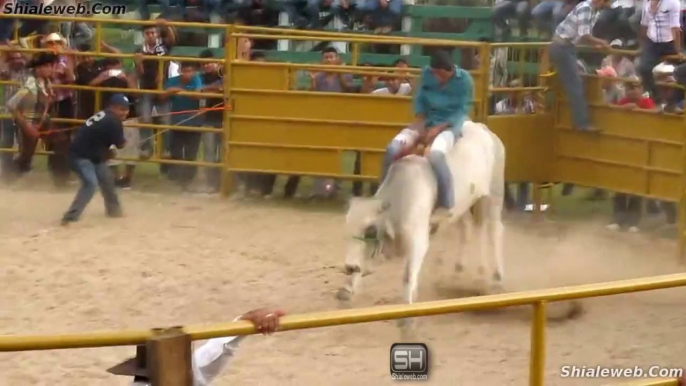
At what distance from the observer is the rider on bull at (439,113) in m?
7.76

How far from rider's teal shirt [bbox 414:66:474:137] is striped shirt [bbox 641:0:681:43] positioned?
331 cm

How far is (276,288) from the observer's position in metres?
8.16

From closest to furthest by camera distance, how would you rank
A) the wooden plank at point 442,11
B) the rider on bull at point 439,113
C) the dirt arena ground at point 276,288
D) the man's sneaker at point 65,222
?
the dirt arena ground at point 276,288 → the rider on bull at point 439,113 → the man's sneaker at point 65,222 → the wooden plank at point 442,11

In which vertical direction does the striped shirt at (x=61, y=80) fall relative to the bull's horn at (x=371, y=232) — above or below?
above

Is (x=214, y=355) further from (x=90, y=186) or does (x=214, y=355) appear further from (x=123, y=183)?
(x=123, y=183)

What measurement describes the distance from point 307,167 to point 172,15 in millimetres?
4565

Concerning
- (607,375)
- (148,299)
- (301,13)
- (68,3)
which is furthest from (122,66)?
(607,375)

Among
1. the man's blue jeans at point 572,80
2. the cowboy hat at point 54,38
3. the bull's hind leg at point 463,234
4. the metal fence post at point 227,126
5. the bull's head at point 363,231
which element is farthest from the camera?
the cowboy hat at point 54,38

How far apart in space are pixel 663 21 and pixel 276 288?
4744 mm

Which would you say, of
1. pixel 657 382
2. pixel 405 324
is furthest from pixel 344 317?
pixel 405 324

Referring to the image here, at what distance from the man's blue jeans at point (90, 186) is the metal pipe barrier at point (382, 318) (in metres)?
6.97

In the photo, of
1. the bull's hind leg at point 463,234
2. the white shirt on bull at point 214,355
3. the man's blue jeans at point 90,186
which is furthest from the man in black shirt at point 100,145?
the white shirt on bull at point 214,355

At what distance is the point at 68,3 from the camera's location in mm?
14336

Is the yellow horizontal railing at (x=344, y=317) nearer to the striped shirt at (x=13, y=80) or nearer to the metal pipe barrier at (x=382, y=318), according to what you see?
the metal pipe barrier at (x=382, y=318)
